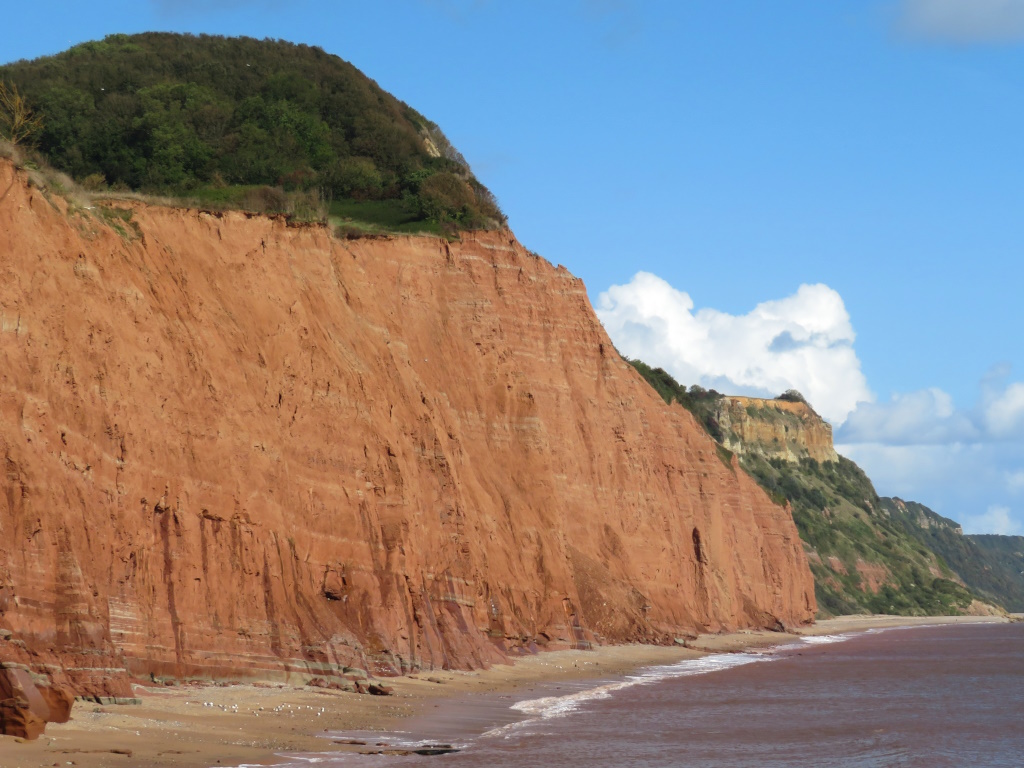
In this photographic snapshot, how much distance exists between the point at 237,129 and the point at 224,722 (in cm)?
3454

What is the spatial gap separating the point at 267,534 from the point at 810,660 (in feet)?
94.7

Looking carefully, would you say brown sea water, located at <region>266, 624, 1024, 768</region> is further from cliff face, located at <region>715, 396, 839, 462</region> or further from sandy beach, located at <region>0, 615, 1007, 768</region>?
cliff face, located at <region>715, 396, 839, 462</region>

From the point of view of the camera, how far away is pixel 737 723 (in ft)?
83.8

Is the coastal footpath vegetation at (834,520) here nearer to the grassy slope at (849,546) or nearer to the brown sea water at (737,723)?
the grassy slope at (849,546)

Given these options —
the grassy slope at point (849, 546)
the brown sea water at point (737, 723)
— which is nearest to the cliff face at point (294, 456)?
the brown sea water at point (737, 723)

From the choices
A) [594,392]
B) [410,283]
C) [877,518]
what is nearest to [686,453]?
[594,392]

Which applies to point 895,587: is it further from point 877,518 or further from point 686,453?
point 686,453

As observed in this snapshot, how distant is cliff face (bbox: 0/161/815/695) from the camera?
66.6 ft

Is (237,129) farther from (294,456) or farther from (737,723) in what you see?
(737,723)

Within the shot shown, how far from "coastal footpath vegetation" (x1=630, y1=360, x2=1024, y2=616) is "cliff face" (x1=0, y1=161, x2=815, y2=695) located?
59.0 m

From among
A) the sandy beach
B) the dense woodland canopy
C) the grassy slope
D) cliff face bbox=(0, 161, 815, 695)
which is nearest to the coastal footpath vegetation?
the grassy slope

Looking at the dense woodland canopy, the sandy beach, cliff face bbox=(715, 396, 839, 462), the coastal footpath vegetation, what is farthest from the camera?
cliff face bbox=(715, 396, 839, 462)

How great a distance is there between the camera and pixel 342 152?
167 feet

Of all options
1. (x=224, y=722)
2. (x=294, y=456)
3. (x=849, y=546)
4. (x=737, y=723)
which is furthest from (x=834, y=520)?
(x=224, y=722)
